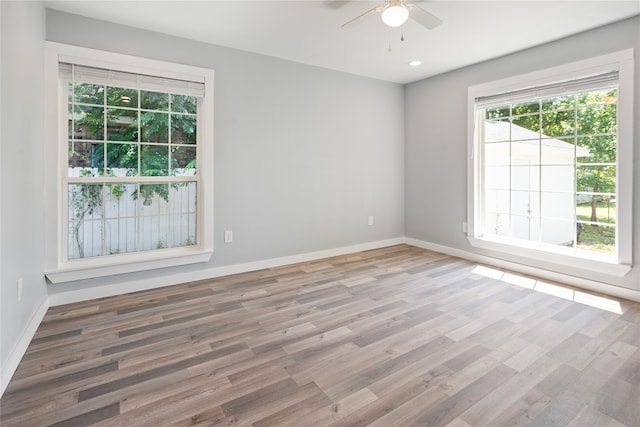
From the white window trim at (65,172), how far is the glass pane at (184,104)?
113mm

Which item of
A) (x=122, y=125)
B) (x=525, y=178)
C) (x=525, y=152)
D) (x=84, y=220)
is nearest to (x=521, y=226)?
(x=525, y=178)

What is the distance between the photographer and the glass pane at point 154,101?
129 inches

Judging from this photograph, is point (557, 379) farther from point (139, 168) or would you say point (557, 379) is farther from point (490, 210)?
point (139, 168)

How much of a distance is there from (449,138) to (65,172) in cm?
437

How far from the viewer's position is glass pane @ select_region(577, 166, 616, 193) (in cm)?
321

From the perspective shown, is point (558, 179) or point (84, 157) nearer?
point (84, 157)

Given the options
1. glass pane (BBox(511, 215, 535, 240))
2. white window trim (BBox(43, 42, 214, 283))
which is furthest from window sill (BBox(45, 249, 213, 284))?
glass pane (BBox(511, 215, 535, 240))

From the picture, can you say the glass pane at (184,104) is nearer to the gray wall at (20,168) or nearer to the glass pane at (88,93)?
the glass pane at (88,93)

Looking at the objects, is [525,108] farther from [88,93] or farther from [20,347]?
[20,347]

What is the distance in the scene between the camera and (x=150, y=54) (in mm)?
3203

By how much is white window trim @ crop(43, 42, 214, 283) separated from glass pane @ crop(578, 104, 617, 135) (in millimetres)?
3796

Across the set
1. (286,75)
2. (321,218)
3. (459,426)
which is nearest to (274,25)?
(286,75)

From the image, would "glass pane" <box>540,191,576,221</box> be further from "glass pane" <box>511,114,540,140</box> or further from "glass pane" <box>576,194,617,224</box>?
"glass pane" <box>511,114,540,140</box>

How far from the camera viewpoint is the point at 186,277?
3508 millimetres
